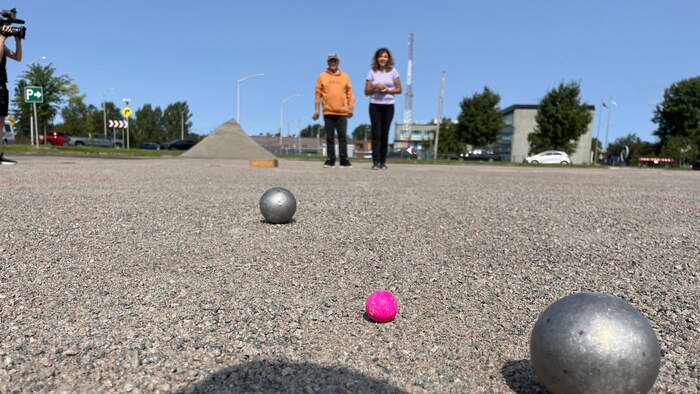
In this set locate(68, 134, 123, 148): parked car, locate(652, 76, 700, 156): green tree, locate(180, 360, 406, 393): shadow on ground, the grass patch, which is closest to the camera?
locate(180, 360, 406, 393): shadow on ground

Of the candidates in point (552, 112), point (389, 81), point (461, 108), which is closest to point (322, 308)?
point (389, 81)

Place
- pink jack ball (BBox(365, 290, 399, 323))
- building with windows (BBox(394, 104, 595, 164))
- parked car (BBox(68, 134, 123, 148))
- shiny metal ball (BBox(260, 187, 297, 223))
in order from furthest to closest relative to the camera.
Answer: building with windows (BBox(394, 104, 595, 164)) < parked car (BBox(68, 134, 123, 148)) < shiny metal ball (BBox(260, 187, 297, 223)) < pink jack ball (BBox(365, 290, 399, 323))

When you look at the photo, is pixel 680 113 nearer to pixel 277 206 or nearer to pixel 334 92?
pixel 334 92

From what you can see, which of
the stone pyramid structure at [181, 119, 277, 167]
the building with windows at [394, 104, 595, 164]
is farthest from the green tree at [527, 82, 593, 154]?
the stone pyramid structure at [181, 119, 277, 167]

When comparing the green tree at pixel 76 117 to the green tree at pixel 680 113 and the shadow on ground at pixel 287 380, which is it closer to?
the shadow on ground at pixel 287 380

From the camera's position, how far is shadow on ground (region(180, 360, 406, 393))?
155cm

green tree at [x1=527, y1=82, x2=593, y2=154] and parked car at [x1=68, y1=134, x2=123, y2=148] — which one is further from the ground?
green tree at [x1=527, y1=82, x2=593, y2=154]

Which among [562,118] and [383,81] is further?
[562,118]

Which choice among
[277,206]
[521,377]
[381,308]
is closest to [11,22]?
[277,206]

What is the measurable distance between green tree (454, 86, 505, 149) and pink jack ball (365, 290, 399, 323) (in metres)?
59.1

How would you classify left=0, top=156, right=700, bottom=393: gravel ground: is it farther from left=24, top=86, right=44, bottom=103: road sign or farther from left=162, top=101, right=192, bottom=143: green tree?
left=162, top=101, right=192, bottom=143: green tree

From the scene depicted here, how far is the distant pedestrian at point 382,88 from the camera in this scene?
9.76 metres

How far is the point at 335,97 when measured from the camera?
10.2 m

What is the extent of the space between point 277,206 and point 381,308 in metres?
2.02
